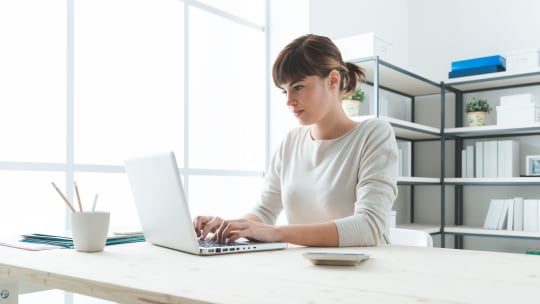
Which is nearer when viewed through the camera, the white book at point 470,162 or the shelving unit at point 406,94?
the shelving unit at point 406,94

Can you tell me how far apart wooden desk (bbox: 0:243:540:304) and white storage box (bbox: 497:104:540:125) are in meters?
2.32

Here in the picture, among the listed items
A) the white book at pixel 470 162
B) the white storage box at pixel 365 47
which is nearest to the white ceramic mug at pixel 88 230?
the white storage box at pixel 365 47

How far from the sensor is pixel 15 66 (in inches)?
92.5

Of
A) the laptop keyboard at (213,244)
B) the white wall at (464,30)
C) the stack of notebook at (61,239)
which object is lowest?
the stack of notebook at (61,239)

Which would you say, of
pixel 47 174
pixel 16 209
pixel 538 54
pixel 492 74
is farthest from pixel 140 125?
pixel 538 54

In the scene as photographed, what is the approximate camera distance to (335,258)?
0.97 m

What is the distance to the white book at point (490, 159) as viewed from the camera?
11.3ft

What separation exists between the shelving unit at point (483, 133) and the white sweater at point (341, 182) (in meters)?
1.97

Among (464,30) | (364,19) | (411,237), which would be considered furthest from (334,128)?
(464,30)

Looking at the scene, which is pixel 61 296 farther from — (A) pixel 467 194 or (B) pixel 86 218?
(A) pixel 467 194

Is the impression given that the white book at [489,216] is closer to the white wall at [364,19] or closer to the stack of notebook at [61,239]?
the white wall at [364,19]

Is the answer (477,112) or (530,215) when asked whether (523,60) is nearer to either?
(477,112)

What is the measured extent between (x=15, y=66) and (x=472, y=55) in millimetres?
2910

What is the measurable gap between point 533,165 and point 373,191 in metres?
2.32
